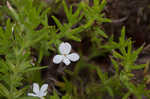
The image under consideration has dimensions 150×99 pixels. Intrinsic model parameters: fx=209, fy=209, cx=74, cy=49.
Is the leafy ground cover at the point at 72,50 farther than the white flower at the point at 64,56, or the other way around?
the white flower at the point at 64,56

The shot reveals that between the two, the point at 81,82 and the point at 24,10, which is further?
the point at 81,82

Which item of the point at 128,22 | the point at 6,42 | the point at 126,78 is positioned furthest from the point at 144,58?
the point at 6,42

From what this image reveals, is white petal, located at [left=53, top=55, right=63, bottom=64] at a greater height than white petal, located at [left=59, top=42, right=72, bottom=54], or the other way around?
white petal, located at [left=59, top=42, right=72, bottom=54]

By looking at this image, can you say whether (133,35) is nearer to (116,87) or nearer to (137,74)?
(137,74)

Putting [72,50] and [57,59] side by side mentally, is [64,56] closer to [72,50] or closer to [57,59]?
[57,59]

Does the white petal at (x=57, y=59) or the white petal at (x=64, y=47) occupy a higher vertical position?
the white petal at (x=64, y=47)

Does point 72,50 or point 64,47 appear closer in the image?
point 64,47

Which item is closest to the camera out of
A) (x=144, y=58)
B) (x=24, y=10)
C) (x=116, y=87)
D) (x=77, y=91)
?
(x=24, y=10)

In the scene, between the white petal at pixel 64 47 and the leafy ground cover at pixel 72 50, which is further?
the white petal at pixel 64 47

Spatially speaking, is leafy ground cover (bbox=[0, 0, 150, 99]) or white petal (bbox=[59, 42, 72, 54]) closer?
leafy ground cover (bbox=[0, 0, 150, 99])

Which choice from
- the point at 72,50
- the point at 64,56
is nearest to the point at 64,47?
the point at 64,56

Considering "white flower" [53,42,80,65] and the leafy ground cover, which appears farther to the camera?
"white flower" [53,42,80,65]
